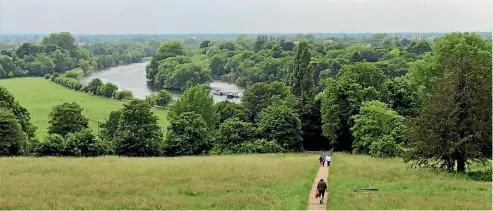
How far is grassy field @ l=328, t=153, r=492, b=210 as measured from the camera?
21594 mm

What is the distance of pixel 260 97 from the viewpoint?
2790 inches

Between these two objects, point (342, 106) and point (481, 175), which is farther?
point (342, 106)

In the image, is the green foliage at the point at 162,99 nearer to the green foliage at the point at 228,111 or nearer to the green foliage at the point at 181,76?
the green foliage at the point at 181,76

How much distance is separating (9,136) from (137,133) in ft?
33.4

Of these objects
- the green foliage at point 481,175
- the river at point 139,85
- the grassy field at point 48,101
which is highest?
the green foliage at point 481,175

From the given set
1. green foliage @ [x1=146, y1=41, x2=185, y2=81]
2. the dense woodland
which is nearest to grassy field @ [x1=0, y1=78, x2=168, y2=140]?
the dense woodland

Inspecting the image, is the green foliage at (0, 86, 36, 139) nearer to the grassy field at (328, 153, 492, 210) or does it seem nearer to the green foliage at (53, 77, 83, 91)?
the grassy field at (328, 153, 492, 210)

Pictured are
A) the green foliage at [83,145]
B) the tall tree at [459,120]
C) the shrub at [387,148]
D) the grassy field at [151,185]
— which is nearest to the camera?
the grassy field at [151,185]

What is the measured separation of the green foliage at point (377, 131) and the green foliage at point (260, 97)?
19332mm

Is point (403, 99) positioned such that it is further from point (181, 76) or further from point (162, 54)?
point (162, 54)

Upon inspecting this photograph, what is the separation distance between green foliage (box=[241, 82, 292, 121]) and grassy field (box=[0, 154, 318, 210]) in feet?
111

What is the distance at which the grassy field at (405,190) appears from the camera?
21594 mm

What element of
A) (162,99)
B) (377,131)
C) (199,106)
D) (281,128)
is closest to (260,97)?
(199,106)

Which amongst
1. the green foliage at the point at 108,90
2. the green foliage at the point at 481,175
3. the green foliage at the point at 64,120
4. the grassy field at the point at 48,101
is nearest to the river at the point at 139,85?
the green foliage at the point at 108,90
